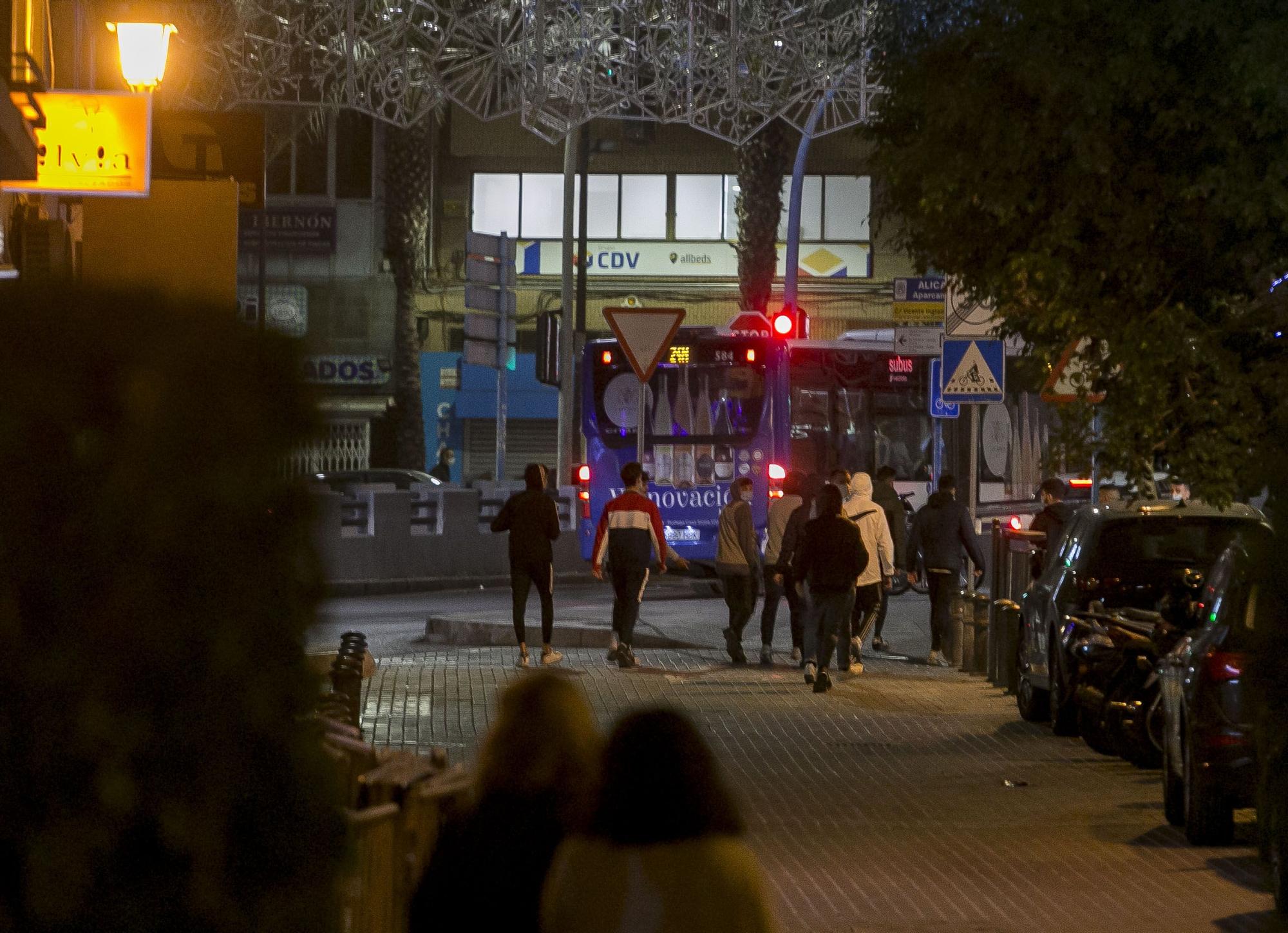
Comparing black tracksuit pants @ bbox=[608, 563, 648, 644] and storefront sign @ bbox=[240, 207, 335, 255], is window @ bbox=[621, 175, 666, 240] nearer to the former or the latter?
storefront sign @ bbox=[240, 207, 335, 255]

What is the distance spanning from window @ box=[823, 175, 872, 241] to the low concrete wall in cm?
2073

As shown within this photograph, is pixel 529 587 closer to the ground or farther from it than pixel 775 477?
closer to the ground

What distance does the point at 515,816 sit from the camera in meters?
4.00

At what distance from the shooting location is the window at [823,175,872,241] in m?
46.8

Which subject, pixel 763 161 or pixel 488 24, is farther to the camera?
pixel 763 161

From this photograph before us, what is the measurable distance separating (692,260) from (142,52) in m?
34.6

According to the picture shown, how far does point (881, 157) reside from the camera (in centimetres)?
1338

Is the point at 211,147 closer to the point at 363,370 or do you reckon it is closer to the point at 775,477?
the point at 775,477

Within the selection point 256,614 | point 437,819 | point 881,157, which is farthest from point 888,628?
point 256,614

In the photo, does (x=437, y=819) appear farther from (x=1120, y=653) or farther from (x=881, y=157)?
(x=881, y=157)

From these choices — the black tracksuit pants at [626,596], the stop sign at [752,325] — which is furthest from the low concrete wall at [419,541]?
the black tracksuit pants at [626,596]

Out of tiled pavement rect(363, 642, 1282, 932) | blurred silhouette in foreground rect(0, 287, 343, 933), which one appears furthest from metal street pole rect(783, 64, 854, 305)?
blurred silhouette in foreground rect(0, 287, 343, 933)

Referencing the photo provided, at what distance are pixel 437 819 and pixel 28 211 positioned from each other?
31.4 ft

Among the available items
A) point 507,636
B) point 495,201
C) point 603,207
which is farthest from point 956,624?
point 603,207
